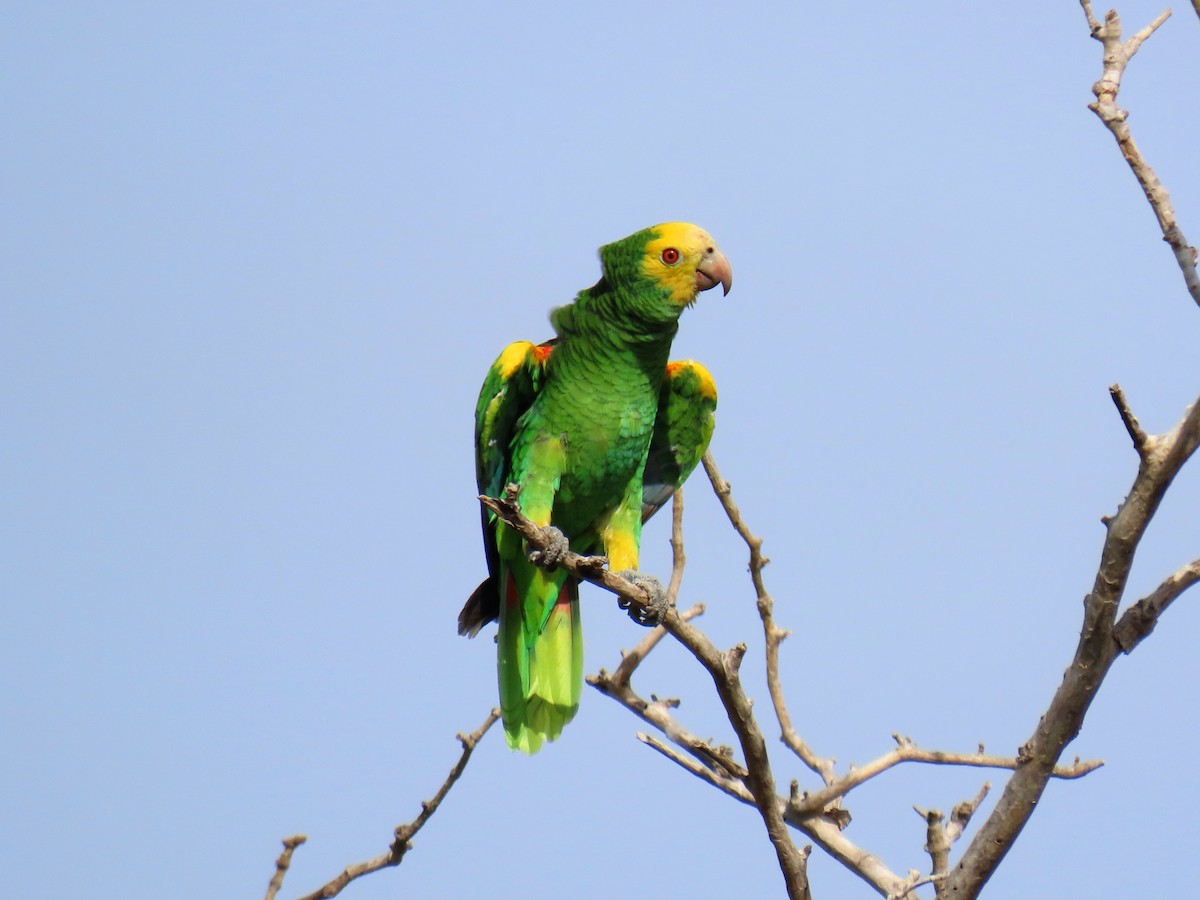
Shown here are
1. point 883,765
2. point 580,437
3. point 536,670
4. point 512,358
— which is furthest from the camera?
point 536,670

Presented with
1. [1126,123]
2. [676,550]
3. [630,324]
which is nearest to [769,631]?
[676,550]

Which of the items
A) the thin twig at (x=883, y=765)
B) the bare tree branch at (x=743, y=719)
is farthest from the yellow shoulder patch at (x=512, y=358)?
the thin twig at (x=883, y=765)

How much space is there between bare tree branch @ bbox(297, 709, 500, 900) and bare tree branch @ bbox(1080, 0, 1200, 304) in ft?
8.10

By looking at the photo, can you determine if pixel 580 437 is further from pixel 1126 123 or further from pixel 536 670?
pixel 1126 123

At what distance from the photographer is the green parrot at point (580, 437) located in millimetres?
4941

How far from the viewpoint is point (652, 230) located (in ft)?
16.6

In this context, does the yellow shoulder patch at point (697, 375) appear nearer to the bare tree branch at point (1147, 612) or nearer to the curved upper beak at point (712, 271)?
the curved upper beak at point (712, 271)

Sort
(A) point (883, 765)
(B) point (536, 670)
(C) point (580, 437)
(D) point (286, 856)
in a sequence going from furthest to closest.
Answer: (B) point (536, 670) < (C) point (580, 437) < (A) point (883, 765) < (D) point (286, 856)

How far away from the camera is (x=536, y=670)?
5379 millimetres

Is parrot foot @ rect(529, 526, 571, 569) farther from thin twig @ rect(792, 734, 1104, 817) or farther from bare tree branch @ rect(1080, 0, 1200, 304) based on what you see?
bare tree branch @ rect(1080, 0, 1200, 304)

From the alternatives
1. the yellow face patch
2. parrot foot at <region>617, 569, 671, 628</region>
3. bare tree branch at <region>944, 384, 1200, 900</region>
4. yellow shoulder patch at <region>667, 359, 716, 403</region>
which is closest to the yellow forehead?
the yellow face patch

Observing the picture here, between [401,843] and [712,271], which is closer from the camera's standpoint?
[401,843]

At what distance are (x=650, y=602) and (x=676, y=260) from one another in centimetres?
145

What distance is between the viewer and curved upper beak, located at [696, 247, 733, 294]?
5012 millimetres
